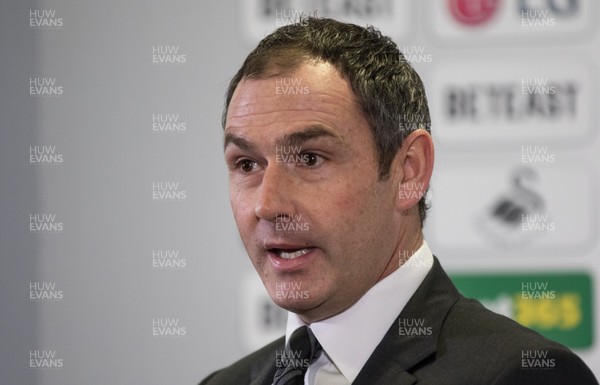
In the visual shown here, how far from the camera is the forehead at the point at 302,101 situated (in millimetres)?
1479

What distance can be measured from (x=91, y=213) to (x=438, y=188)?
1.05 m

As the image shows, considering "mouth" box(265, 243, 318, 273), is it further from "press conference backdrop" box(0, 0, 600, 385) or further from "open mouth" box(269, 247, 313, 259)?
"press conference backdrop" box(0, 0, 600, 385)

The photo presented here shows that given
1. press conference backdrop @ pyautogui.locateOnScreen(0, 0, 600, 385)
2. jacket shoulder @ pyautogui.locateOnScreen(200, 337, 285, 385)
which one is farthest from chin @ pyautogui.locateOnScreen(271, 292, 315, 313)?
press conference backdrop @ pyautogui.locateOnScreen(0, 0, 600, 385)

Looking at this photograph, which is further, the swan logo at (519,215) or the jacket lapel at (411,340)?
the swan logo at (519,215)

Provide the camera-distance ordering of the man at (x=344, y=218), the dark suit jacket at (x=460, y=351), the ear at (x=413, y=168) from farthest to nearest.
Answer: the ear at (x=413, y=168) < the man at (x=344, y=218) < the dark suit jacket at (x=460, y=351)

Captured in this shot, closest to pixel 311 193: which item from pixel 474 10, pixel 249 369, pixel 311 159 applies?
pixel 311 159

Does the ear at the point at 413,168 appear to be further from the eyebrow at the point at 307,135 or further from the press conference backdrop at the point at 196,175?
the press conference backdrop at the point at 196,175

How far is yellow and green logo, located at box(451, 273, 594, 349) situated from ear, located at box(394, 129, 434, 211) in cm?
112

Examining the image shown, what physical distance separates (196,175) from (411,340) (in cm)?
139

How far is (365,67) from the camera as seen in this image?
61.0 inches

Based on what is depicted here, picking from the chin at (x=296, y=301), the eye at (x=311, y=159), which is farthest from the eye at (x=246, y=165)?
the chin at (x=296, y=301)

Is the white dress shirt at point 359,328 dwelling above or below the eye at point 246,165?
below


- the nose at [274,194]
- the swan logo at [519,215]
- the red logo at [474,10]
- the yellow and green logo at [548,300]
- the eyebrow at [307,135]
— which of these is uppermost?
the red logo at [474,10]

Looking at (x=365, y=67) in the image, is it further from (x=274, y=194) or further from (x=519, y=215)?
(x=519, y=215)
